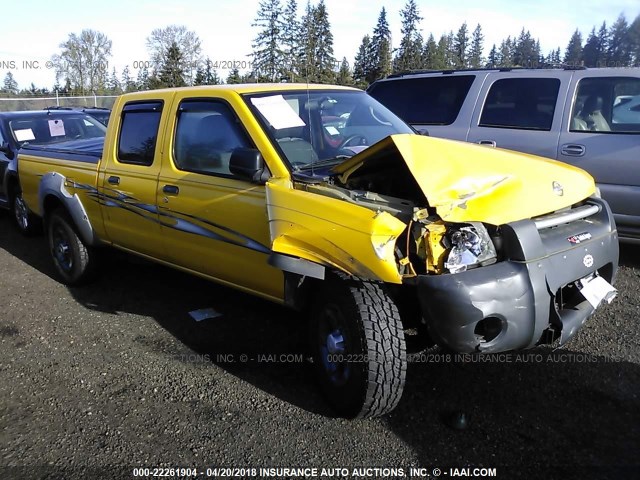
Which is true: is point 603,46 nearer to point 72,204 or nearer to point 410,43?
point 72,204

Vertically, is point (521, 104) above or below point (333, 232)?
above

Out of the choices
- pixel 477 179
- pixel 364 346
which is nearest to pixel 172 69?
pixel 477 179

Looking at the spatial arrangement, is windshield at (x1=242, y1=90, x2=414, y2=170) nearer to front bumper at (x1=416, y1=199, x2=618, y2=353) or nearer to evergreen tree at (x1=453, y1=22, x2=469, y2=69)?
front bumper at (x1=416, y1=199, x2=618, y2=353)

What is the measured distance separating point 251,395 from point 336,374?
591 millimetres

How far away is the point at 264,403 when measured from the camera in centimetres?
320

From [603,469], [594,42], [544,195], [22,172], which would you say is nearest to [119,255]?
[22,172]

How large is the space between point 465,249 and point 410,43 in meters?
57.6

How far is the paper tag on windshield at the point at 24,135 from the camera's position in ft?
25.4

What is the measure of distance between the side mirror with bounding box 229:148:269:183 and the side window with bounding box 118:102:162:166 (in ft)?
4.03

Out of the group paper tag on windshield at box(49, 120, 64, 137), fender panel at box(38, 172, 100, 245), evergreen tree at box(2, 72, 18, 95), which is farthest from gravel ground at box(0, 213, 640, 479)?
evergreen tree at box(2, 72, 18, 95)

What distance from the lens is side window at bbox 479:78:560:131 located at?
5.51m

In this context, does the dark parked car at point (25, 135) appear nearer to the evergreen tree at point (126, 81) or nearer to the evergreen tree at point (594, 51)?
the evergreen tree at point (594, 51)

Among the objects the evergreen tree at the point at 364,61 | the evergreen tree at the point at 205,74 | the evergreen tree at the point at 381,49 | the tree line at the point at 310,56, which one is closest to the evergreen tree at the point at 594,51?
the tree line at the point at 310,56

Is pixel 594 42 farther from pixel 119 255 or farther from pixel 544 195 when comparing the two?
pixel 119 255
